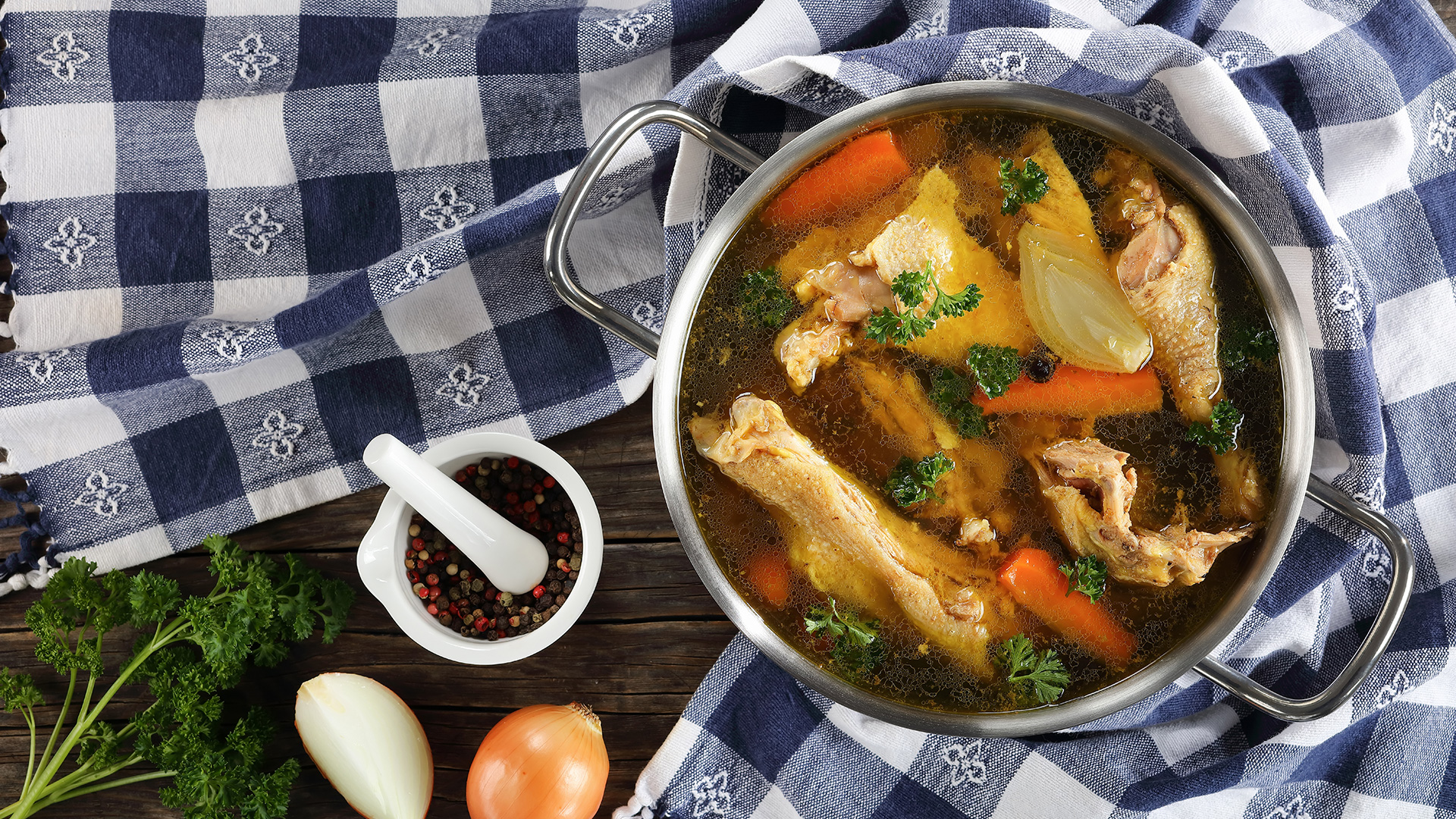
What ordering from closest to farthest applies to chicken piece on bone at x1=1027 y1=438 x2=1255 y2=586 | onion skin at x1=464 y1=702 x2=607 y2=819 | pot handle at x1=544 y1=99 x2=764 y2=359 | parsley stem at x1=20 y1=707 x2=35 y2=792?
chicken piece on bone at x1=1027 y1=438 x2=1255 y2=586 < pot handle at x1=544 y1=99 x2=764 y2=359 < onion skin at x1=464 y1=702 x2=607 y2=819 < parsley stem at x1=20 y1=707 x2=35 y2=792

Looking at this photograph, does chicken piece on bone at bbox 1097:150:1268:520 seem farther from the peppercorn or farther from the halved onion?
the peppercorn

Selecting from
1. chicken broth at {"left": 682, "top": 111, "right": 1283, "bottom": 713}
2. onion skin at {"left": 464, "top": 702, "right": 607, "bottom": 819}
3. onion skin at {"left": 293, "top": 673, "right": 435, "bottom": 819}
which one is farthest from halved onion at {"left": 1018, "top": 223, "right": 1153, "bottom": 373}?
onion skin at {"left": 293, "top": 673, "right": 435, "bottom": 819}

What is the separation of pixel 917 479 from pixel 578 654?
0.93 metres

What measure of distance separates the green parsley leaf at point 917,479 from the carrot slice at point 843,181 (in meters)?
0.44

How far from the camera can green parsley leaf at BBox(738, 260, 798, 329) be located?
5.04ft

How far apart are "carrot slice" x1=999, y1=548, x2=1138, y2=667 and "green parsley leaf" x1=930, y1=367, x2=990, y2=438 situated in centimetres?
23

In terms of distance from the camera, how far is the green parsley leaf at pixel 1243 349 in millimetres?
1476

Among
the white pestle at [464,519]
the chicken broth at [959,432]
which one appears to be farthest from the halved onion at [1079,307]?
the white pestle at [464,519]

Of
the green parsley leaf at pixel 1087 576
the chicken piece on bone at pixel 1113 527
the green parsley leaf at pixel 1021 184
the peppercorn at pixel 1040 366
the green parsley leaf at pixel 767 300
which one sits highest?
the green parsley leaf at pixel 1021 184

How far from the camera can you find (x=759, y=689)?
1935 mm

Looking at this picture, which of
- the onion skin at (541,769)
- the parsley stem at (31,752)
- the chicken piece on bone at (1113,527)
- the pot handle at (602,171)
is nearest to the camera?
the chicken piece on bone at (1113,527)

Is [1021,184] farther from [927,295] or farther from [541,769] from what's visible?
[541,769]

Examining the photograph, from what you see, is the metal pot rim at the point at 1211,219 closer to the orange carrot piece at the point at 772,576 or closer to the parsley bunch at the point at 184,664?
the orange carrot piece at the point at 772,576

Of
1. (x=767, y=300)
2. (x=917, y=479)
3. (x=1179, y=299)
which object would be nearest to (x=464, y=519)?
(x=767, y=300)
